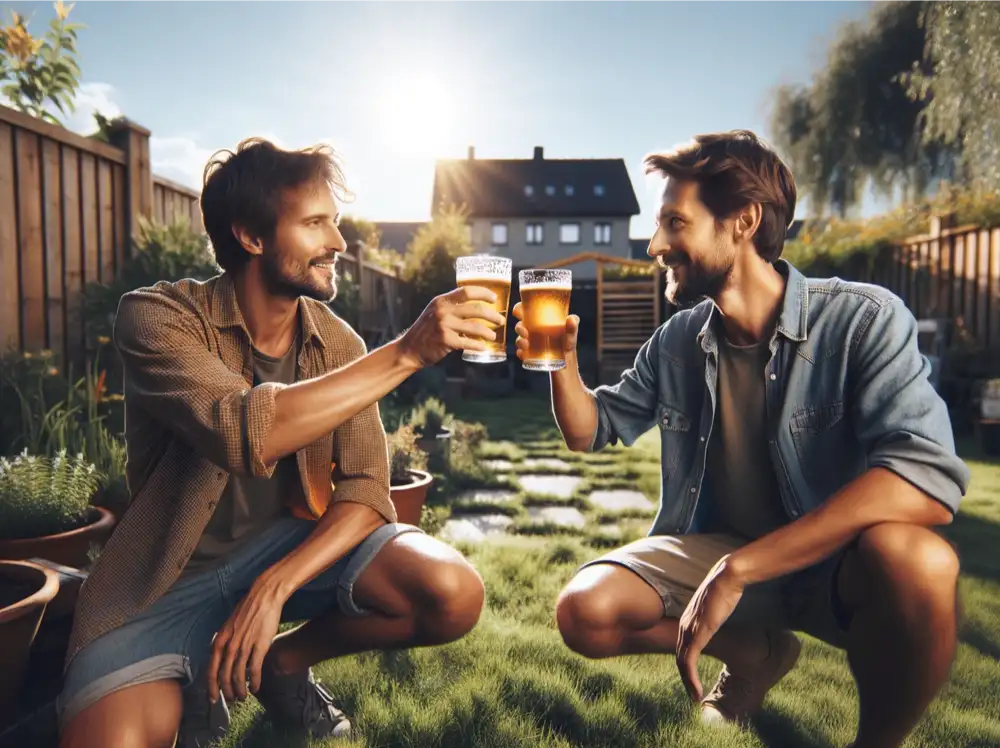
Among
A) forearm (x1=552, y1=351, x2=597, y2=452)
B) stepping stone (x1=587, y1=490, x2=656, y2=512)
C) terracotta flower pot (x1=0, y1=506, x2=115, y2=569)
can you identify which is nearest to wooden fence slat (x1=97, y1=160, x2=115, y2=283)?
terracotta flower pot (x1=0, y1=506, x2=115, y2=569)

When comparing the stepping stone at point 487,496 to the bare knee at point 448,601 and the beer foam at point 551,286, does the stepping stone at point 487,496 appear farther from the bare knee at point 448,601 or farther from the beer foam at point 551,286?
the beer foam at point 551,286

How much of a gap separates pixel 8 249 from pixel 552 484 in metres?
3.55

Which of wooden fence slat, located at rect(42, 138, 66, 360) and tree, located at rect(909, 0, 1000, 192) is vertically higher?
tree, located at rect(909, 0, 1000, 192)

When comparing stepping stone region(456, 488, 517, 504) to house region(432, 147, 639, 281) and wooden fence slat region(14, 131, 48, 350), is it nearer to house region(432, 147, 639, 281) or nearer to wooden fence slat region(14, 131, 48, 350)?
wooden fence slat region(14, 131, 48, 350)

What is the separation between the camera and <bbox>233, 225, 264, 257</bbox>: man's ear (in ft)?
6.16

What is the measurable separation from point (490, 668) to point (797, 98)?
15930mm

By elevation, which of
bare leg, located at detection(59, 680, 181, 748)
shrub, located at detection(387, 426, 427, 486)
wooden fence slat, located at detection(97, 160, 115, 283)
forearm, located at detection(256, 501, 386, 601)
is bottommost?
bare leg, located at detection(59, 680, 181, 748)

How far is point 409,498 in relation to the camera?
3.10 metres

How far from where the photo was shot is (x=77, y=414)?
12.7ft

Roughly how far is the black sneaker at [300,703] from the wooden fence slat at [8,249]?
293 centimetres

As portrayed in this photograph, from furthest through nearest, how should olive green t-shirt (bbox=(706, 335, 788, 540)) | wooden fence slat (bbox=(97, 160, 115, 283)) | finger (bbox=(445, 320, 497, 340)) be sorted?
wooden fence slat (bbox=(97, 160, 115, 283)) → olive green t-shirt (bbox=(706, 335, 788, 540)) → finger (bbox=(445, 320, 497, 340))

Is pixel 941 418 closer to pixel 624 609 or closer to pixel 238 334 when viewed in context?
pixel 624 609

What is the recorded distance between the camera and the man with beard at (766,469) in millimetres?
1598

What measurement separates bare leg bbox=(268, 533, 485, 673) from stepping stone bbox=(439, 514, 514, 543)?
67.9 inches
